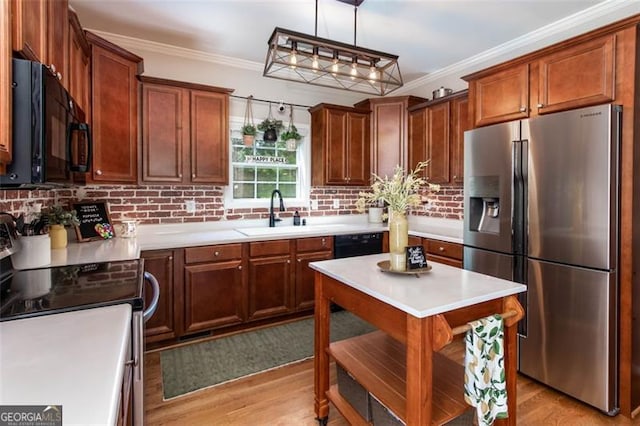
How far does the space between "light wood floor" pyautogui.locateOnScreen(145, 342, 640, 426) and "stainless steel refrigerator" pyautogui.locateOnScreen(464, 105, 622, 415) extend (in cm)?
10

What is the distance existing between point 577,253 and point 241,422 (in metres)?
2.30

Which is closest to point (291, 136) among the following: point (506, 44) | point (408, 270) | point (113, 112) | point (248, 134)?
point (248, 134)

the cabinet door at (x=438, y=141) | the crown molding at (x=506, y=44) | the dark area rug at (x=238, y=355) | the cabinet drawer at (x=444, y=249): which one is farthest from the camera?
the cabinet door at (x=438, y=141)

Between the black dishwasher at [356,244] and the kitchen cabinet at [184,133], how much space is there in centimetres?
133

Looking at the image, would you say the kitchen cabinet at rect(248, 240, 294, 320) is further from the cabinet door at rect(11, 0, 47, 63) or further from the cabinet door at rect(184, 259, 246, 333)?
the cabinet door at rect(11, 0, 47, 63)

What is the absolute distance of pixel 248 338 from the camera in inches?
120

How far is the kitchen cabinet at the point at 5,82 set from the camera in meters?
0.97

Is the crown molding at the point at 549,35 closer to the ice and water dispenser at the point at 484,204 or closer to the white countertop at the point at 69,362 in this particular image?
the ice and water dispenser at the point at 484,204

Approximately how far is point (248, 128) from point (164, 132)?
0.89m

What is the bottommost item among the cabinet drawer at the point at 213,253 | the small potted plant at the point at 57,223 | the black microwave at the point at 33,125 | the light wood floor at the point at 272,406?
the light wood floor at the point at 272,406

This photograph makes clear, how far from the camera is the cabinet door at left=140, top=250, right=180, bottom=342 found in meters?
2.76

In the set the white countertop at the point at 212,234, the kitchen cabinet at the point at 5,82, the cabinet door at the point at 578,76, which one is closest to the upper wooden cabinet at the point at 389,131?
the white countertop at the point at 212,234

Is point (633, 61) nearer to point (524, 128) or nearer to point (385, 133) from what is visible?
point (524, 128)

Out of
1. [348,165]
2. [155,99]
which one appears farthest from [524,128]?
[155,99]
